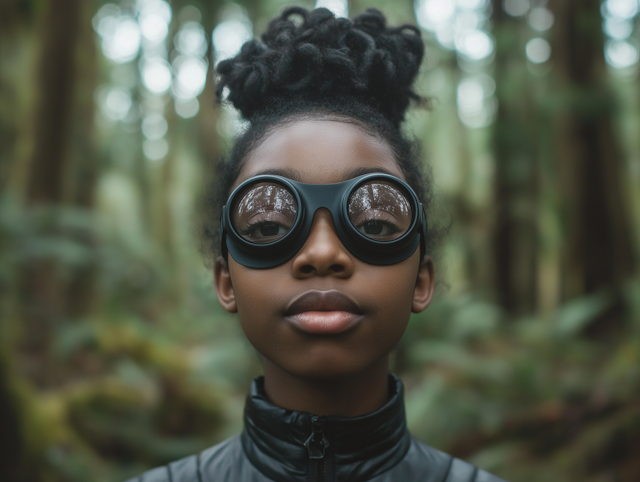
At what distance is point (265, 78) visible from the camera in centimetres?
172

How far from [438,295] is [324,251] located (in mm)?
2538

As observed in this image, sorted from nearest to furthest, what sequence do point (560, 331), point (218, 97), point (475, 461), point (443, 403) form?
1. point (218, 97)
2. point (475, 461)
3. point (443, 403)
4. point (560, 331)

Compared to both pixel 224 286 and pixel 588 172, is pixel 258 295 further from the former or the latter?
pixel 588 172

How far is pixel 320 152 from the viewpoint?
150 centimetres

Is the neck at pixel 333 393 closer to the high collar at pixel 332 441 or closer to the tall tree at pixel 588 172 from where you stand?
the high collar at pixel 332 441

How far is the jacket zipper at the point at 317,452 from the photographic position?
1.49 meters

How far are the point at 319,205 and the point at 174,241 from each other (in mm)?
16442

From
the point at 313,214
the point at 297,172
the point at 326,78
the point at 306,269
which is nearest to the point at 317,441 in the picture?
the point at 306,269

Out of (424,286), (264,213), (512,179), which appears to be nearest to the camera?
(264,213)

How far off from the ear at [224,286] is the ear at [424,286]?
0.60 metres

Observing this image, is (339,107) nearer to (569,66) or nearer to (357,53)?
(357,53)

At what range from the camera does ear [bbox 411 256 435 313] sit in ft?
5.53

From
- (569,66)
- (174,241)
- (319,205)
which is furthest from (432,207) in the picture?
(174,241)

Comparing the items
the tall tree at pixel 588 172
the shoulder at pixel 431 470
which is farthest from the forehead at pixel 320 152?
the tall tree at pixel 588 172
